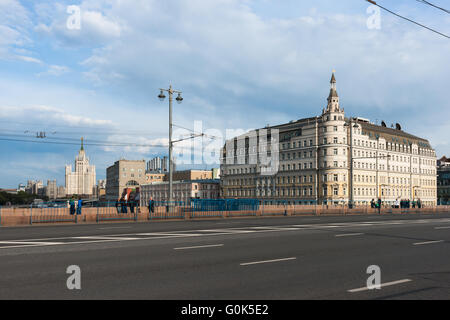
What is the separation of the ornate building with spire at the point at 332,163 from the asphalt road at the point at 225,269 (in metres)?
75.1

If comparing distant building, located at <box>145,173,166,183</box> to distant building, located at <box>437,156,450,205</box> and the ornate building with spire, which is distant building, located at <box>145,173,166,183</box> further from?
distant building, located at <box>437,156,450,205</box>

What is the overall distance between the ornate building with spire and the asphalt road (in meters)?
75.1

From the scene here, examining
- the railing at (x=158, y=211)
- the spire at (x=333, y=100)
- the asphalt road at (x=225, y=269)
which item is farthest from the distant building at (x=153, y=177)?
the asphalt road at (x=225, y=269)

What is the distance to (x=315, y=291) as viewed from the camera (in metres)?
7.27

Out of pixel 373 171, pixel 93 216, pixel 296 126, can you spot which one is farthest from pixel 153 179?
pixel 93 216

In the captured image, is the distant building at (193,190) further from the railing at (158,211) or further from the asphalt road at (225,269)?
the asphalt road at (225,269)

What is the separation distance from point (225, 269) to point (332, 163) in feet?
285

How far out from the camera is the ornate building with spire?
9306 centimetres

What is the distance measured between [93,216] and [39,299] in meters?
22.8

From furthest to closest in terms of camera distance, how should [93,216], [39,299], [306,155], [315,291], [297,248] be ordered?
[306,155] → [93,216] → [297,248] → [315,291] → [39,299]

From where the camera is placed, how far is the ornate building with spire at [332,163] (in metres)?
93.1

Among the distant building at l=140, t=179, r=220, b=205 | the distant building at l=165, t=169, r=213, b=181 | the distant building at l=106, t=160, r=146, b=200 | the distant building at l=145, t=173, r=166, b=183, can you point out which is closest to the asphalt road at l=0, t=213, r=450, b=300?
the distant building at l=140, t=179, r=220, b=205
